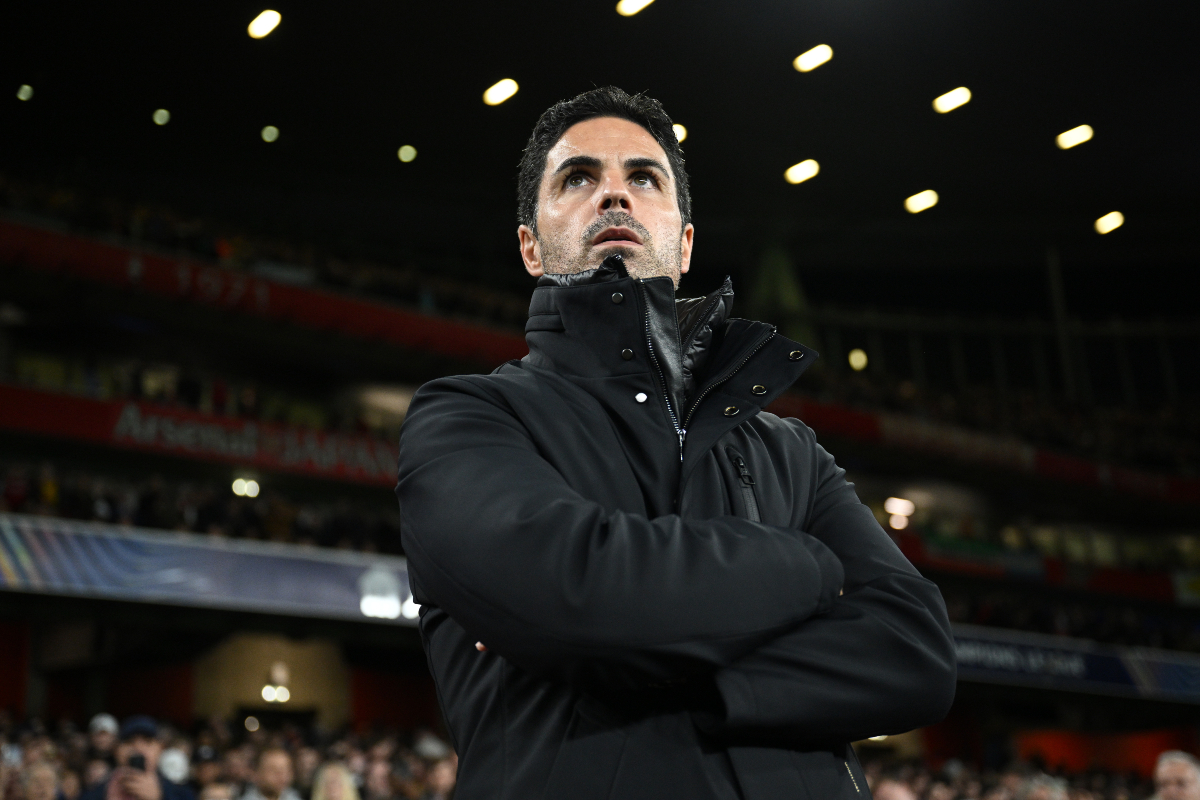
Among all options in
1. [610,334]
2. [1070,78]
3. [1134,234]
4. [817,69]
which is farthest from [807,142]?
[610,334]

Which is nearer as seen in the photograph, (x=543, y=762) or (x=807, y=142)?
(x=543, y=762)

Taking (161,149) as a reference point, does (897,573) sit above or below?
below

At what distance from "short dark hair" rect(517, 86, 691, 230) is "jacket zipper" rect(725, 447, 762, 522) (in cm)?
40

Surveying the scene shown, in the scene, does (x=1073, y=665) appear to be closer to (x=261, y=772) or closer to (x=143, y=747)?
(x=261, y=772)

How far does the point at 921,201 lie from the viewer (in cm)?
2206

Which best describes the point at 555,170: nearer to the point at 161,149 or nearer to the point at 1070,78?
the point at 1070,78

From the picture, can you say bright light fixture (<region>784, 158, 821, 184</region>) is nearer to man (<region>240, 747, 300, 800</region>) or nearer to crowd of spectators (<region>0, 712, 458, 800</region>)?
crowd of spectators (<region>0, 712, 458, 800</region>)

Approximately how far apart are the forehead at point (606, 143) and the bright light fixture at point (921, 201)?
20833 mm

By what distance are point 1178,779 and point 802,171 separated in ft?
53.9

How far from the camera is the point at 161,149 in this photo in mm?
20141

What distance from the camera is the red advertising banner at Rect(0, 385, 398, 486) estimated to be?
1630 centimetres

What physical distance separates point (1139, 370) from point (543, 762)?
111 feet

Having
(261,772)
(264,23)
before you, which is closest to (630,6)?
(264,23)

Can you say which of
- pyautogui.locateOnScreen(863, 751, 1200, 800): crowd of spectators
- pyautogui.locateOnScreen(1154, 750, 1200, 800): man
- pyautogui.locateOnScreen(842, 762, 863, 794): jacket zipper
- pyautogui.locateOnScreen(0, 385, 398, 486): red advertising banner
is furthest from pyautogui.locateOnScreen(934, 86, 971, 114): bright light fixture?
pyautogui.locateOnScreen(842, 762, 863, 794): jacket zipper
